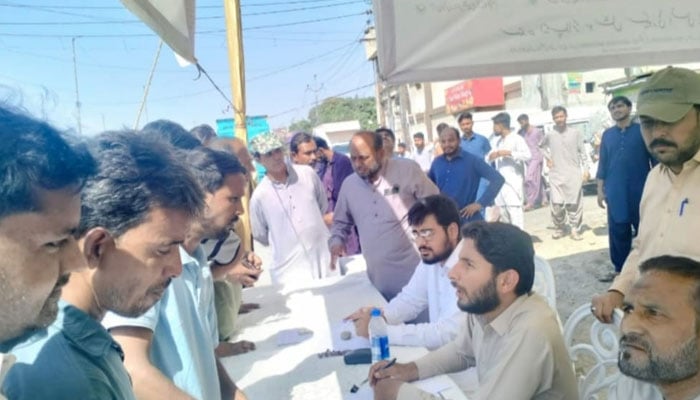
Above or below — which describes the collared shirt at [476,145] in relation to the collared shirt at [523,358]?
above

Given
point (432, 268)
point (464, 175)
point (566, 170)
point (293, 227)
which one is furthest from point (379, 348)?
point (566, 170)

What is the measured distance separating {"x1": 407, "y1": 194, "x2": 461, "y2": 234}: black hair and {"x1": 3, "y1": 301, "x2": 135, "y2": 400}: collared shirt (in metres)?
1.82

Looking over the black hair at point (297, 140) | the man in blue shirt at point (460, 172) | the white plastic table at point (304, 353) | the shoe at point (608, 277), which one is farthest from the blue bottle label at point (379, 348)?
the shoe at point (608, 277)

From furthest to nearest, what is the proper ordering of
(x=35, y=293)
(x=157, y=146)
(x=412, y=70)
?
(x=412, y=70) → (x=157, y=146) → (x=35, y=293)

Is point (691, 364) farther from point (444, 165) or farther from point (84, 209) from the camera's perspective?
point (444, 165)

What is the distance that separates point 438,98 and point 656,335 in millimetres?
26884

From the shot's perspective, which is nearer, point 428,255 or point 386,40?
point 386,40

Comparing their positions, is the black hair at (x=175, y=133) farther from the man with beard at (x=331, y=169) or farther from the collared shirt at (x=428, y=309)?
the man with beard at (x=331, y=169)

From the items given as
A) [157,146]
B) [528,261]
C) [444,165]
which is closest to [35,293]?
[157,146]

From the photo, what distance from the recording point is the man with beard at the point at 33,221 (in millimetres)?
733

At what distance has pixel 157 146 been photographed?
120 centimetres

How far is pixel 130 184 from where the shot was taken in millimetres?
1060

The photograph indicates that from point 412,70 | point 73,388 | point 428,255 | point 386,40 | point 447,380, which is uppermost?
point 386,40

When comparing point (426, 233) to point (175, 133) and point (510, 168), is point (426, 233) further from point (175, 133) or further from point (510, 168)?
point (510, 168)
